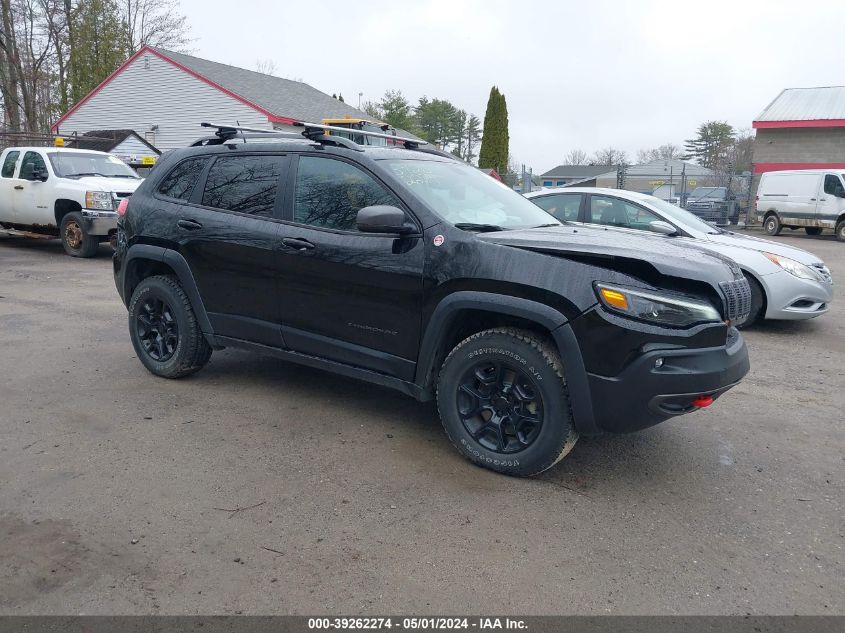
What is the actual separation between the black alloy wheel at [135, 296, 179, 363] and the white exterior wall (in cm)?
2319

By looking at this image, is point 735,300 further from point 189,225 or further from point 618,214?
point 618,214

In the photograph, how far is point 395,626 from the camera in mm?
2584

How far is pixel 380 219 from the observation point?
3793 millimetres

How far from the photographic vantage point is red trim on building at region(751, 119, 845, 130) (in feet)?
93.4

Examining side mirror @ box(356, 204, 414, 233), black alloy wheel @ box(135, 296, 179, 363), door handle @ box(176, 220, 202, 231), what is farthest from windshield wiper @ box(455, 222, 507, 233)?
black alloy wheel @ box(135, 296, 179, 363)

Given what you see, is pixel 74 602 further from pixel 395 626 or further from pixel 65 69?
pixel 65 69

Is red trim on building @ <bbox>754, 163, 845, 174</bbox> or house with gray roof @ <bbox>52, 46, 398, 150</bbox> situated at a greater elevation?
house with gray roof @ <bbox>52, 46, 398, 150</bbox>

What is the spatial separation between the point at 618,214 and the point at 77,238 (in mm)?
9612

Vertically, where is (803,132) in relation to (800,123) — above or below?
below

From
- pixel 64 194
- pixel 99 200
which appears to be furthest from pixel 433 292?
pixel 64 194

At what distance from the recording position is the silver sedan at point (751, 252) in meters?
7.35

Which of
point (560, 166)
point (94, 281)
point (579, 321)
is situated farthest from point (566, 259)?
point (560, 166)

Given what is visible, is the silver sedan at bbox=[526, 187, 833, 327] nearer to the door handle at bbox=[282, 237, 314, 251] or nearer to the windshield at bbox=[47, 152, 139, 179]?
the door handle at bbox=[282, 237, 314, 251]

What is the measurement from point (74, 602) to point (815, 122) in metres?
33.0
